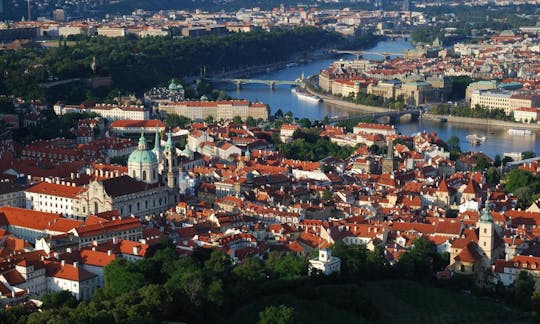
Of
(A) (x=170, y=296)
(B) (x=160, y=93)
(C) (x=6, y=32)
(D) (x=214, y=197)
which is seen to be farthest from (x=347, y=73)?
(A) (x=170, y=296)

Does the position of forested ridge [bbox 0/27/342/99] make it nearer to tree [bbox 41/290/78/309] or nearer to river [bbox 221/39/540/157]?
river [bbox 221/39/540/157]

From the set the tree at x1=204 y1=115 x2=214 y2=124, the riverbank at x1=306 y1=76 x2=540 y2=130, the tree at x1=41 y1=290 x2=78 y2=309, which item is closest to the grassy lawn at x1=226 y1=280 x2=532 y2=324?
the tree at x1=41 y1=290 x2=78 y2=309

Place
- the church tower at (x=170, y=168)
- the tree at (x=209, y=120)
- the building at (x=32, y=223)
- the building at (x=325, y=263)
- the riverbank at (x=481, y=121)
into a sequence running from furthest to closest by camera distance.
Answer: the riverbank at (x=481, y=121)
the tree at (x=209, y=120)
the church tower at (x=170, y=168)
the building at (x=32, y=223)
the building at (x=325, y=263)

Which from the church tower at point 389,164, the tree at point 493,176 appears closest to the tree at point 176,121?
the church tower at point 389,164

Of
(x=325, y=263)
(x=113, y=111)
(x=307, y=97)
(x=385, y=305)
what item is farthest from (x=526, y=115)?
(x=385, y=305)

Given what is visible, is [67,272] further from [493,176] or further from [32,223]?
[493,176]

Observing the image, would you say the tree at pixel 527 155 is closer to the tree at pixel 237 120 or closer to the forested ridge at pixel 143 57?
the tree at pixel 237 120
